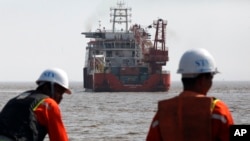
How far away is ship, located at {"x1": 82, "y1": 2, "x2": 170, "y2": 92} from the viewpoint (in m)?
80.8

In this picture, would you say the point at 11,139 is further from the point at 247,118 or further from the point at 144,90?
the point at 144,90

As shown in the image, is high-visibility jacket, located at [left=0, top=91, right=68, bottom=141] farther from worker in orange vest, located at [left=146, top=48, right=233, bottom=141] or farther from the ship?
the ship

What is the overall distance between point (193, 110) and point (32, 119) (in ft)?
4.75

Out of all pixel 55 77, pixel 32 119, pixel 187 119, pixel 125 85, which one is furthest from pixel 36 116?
pixel 125 85

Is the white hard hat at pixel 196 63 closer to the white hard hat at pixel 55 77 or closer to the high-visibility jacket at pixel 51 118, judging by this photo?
the high-visibility jacket at pixel 51 118

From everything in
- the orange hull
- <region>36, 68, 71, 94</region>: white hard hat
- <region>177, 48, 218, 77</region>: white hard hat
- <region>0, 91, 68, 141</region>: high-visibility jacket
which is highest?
<region>177, 48, 218, 77</region>: white hard hat

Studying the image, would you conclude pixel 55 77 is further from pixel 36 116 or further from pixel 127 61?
pixel 127 61

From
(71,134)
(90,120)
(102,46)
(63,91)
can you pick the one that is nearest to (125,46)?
(102,46)

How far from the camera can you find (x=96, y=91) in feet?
273

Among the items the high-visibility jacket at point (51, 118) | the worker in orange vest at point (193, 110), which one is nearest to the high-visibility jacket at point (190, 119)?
the worker in orange vest at point (193, 110)

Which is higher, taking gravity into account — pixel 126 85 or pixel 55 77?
pixel 55 77

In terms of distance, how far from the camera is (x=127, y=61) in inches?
3270

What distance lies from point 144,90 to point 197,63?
76.7 metres

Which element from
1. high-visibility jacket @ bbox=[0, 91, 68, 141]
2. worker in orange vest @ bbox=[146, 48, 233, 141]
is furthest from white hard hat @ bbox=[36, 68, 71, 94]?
worker in orange vest @ bbox=[146, 48, 233, 141]
